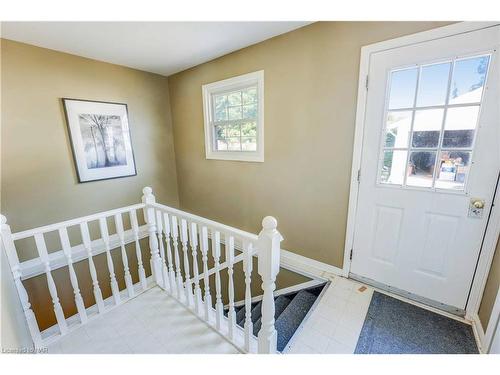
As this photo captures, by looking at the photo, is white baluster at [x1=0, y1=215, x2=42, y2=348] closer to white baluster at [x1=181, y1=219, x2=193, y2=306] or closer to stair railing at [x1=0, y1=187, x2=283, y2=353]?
stair railing at [x1=0, y1=187, x2=283, y2=353]

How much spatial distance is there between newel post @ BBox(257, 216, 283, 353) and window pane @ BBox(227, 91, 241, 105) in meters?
1.90

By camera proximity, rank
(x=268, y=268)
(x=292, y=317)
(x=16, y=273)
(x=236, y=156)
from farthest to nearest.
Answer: (x=236, y=156) → (x=292, y=317) → (x=16, y=273) → (x=268, y=268)

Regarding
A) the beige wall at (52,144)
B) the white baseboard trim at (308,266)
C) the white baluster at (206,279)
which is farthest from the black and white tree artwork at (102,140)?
Answer: the white baseboard trim at (308,266)

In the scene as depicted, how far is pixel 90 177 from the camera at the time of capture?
258 cm

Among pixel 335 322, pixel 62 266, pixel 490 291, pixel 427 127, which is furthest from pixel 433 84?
pixel 62 266

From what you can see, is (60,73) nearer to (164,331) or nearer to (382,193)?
(164,331)

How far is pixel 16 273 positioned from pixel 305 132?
7.90 ft

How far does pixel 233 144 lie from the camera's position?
8.91ft

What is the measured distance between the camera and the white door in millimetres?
1334

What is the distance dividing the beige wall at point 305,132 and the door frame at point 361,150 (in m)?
0.05

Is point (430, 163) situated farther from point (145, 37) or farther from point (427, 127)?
point (145, 37)

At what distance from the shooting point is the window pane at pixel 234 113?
2.57 metres

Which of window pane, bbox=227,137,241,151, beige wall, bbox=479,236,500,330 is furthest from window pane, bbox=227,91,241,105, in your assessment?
beige wall, bbox=479,236,500,330
